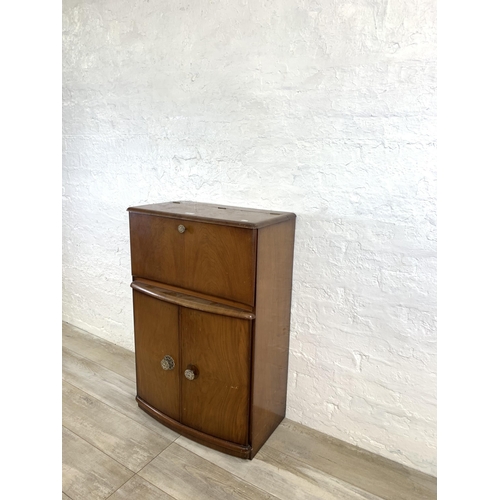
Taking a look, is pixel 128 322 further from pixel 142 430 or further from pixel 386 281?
pixel 386 281

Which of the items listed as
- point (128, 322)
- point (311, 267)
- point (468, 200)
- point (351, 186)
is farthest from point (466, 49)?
point (128, 322)

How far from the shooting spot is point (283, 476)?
1.72 metres

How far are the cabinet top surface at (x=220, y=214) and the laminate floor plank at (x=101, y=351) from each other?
110 cm

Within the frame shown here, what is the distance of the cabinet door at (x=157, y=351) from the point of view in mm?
1936

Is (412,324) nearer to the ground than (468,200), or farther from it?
nearer to the ground

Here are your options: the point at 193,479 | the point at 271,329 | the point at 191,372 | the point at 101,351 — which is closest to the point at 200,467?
the point at 193,479

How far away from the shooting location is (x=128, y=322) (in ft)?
9.09

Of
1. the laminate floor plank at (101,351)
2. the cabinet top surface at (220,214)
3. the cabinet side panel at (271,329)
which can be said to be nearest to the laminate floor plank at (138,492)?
the cabinet side panel at (271,329)

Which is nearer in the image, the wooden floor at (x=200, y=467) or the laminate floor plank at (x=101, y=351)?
the wooden floor at (x=200, y=467)

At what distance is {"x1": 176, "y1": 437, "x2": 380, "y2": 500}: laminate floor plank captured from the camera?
1640 mm

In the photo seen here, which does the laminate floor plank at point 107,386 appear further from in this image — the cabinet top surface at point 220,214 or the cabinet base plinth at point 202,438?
the cabinet top surface at point 220,214

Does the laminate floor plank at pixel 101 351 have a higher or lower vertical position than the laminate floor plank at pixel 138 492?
higher

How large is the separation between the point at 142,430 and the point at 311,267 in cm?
112
